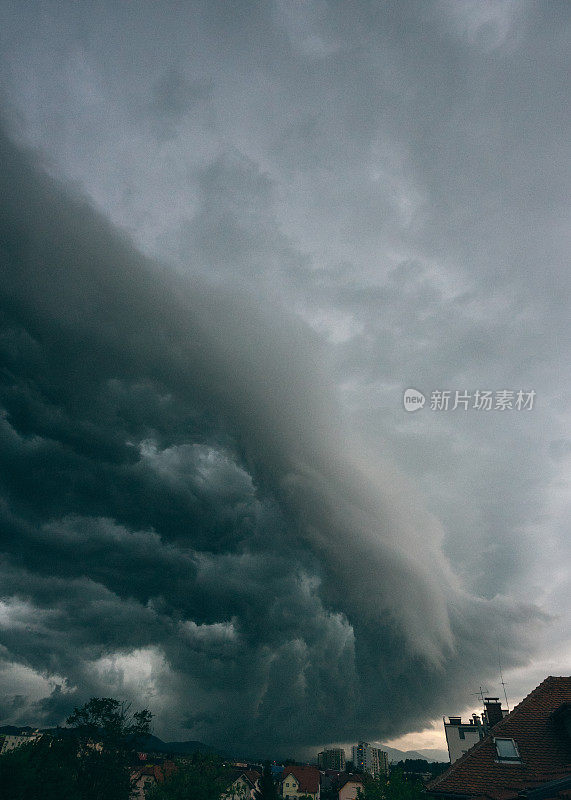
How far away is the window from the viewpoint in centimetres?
2453

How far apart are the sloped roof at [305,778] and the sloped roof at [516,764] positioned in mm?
118454

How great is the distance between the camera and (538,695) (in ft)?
96.8

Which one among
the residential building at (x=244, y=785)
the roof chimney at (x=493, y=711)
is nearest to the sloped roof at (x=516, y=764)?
the roof chimney at (x=493, y=711)

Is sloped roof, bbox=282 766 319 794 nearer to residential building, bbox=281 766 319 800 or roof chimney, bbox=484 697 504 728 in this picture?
residential building, bbox=281 766 319 800

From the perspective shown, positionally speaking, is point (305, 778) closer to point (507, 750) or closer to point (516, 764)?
point (507, 750)

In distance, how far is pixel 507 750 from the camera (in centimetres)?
2508

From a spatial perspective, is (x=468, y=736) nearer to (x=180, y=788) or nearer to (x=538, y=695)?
(x=180, y=788)

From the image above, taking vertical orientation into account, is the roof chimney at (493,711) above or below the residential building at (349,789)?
above

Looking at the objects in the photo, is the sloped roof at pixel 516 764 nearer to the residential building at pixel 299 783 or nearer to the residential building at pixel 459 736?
the residential building at pixel 459 736

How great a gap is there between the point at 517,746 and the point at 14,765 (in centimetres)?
4414

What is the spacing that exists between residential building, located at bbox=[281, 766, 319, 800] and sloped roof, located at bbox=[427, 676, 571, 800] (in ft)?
384

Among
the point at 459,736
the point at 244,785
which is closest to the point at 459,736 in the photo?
the point at 459,736

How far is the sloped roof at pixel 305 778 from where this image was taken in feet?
370

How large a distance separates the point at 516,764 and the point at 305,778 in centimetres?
12458
